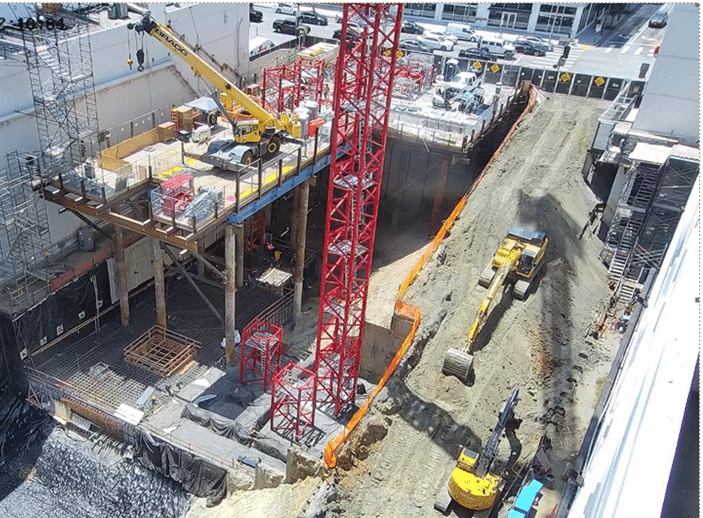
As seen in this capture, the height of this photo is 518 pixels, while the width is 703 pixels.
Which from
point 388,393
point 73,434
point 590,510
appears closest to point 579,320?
point 388,393

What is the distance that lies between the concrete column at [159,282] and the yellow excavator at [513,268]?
12.9 metres

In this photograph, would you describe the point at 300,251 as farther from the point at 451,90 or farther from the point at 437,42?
the point at 437,42

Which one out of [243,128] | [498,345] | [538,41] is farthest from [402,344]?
[538,41]

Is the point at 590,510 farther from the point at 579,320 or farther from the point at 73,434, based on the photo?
the point at 73,434

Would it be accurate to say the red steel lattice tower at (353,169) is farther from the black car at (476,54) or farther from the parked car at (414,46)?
the parked car at (414,46)

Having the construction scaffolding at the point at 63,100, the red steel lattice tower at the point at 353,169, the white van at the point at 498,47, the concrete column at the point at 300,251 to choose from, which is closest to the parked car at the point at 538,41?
the white van at the point at 498,47

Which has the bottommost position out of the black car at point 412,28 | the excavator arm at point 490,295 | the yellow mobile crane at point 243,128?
the excavator arm at point 490,295

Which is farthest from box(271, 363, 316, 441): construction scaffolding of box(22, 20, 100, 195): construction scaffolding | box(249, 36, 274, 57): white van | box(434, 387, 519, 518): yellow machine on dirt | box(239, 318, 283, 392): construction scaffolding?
box(249, 36, 274, 57): white van

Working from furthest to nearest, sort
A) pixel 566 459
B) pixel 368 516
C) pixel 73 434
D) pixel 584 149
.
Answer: pixel 584 149 < pixel 73 434 < pixel 566 459 < pixel 368 516

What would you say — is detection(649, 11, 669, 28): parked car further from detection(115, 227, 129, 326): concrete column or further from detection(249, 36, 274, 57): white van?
detection(115, 227, 129, 326): concrete column

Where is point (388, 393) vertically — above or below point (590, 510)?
below

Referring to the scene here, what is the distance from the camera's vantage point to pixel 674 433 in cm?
860

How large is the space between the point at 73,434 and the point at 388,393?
12.9 meters

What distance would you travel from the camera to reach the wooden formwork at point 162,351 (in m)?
30.9
